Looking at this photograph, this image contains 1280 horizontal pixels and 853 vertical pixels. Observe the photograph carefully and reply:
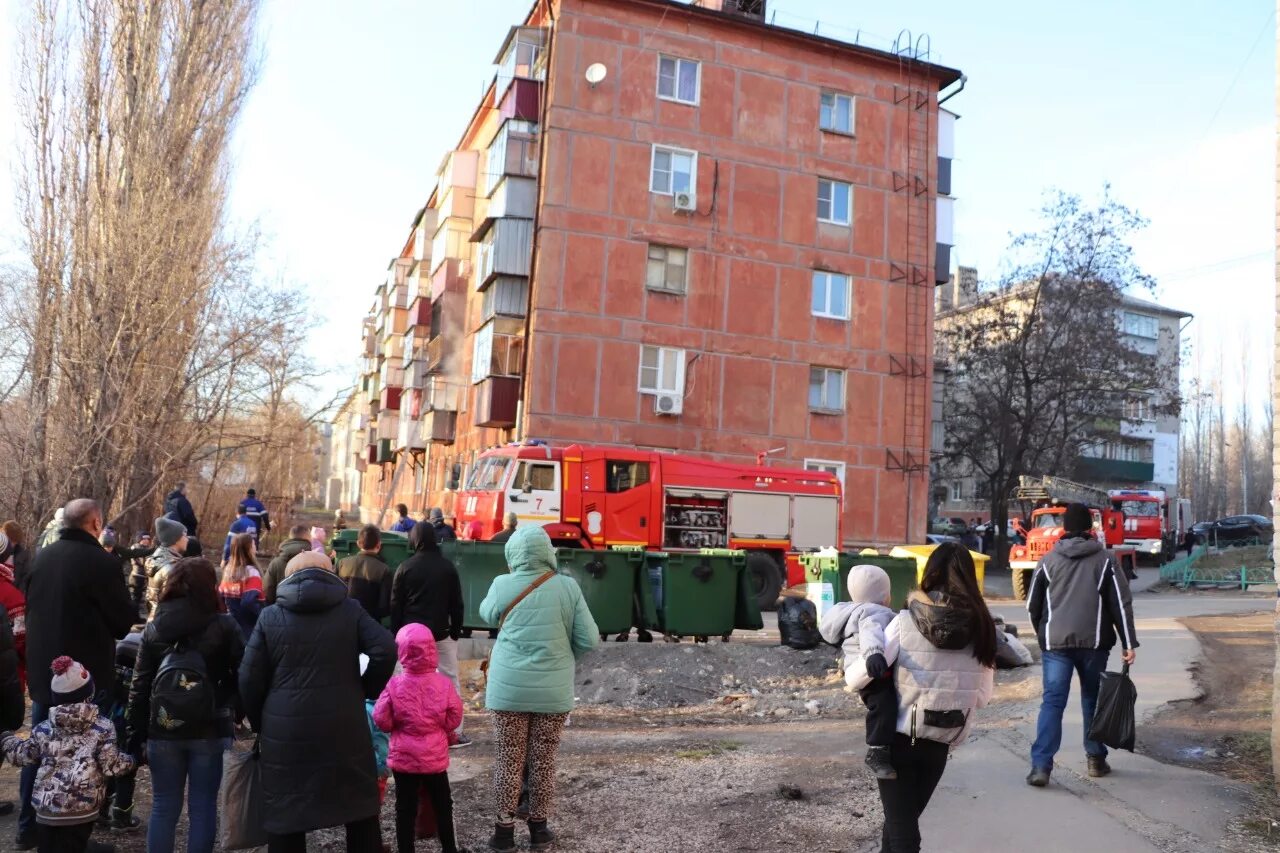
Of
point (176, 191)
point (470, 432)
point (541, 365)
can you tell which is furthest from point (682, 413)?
point (176, 191)

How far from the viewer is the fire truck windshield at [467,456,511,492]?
1895cm

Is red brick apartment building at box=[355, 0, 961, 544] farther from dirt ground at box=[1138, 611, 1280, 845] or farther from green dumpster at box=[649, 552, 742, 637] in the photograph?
dirt ground at box=[1138, 611, 1280, 845]

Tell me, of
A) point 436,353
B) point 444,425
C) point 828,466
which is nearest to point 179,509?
point 828,466

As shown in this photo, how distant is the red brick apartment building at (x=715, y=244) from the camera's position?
84.9 ft

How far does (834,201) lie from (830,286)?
234 cm

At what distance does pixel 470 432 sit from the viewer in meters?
31.6

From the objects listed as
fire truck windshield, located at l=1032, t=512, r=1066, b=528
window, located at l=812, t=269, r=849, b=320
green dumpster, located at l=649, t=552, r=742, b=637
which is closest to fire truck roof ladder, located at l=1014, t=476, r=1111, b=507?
fire truck windshield, located at l=1032, t=512, r=1066, b=528

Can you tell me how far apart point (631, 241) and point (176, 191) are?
1041 centimetres

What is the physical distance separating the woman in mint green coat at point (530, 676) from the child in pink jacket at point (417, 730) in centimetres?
35

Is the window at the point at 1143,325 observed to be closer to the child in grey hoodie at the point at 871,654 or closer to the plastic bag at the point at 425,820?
the child in grey hoodie at the point at 871,654

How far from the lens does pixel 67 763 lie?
4.88 metres

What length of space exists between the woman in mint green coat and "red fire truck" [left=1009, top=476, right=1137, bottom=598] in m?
21.7

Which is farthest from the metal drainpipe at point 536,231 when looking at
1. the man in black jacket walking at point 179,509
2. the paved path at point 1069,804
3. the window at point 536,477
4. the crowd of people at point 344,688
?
the crowd of people at point 344,688

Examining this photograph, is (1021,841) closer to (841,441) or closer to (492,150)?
(841,441)
